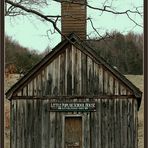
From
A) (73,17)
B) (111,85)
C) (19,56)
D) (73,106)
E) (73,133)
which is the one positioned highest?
(73,17)

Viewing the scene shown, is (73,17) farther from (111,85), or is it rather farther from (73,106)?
(111,85)

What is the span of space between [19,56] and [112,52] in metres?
0.43

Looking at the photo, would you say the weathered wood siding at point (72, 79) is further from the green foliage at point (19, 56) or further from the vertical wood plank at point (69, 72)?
the green foliage at point (19, 56)

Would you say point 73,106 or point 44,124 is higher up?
point 73,106

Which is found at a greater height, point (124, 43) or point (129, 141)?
point (124, 43)

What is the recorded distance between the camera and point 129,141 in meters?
2.20

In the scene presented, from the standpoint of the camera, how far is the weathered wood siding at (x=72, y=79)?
7.97 ft

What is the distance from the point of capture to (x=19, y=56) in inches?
72.8

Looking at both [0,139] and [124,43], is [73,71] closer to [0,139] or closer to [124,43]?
[124,43]

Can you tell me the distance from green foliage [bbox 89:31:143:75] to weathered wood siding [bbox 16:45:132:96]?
480mm

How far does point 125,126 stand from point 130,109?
10 cm

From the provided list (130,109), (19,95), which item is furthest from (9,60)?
(130,109)

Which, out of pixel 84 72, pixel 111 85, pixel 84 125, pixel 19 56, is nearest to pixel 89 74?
pixel 84 72

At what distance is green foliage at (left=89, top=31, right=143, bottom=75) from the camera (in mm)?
1725
